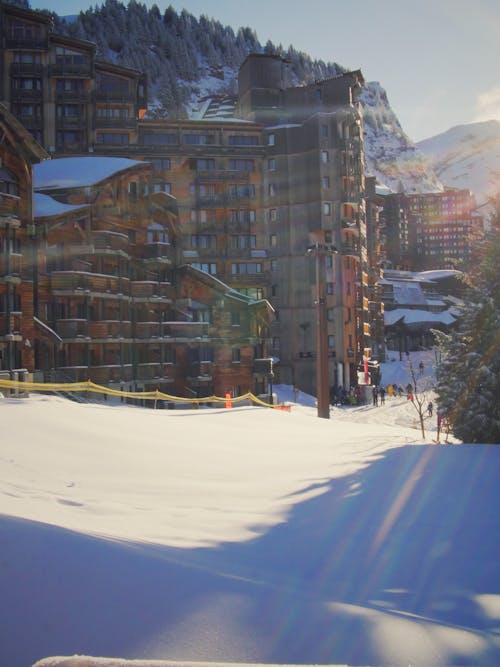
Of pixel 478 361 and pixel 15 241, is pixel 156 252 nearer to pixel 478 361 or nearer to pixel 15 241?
pixel 15 241

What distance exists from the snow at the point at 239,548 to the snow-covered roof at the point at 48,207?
2226 centimetres

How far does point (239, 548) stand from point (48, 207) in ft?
110

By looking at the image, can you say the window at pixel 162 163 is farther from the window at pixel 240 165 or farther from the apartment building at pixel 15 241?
the apartment building at pixel 15 241

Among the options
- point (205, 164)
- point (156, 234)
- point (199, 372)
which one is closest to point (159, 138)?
point (205, 164)

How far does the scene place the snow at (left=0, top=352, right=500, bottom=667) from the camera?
4.38 meters

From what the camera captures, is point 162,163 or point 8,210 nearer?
point 8,210

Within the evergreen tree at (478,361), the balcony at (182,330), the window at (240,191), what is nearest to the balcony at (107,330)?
the balcony at (182,330)

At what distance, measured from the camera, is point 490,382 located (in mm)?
19000

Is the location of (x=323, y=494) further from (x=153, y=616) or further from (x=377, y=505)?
(x=153, y=616)

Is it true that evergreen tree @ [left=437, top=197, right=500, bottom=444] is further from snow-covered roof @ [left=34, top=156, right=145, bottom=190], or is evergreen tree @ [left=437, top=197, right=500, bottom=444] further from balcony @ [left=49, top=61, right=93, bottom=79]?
balcony @ [left=49, top=61, right=93, bottom=79]

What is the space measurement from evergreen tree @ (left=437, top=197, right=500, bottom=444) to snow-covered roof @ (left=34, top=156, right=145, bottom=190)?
26699mm

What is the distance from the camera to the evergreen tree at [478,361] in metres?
19.0

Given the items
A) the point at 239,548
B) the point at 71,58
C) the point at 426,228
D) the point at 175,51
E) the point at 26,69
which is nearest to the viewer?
the point at 239,548

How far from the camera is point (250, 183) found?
68438mm
